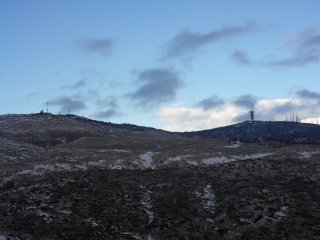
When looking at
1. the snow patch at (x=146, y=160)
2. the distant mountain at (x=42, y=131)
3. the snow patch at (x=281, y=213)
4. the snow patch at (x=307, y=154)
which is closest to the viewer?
the snow patch at (x=281, y=213)

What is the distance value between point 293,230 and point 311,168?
55.2ft

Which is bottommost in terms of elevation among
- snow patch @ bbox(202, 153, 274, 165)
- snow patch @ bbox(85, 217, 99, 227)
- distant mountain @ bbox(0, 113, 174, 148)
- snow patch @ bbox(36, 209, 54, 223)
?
snow patch @ bbox(85, 217, 99, 227)

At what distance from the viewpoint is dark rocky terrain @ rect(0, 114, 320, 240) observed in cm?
3155

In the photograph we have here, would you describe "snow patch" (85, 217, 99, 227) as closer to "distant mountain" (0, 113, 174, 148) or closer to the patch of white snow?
the patch of white snow

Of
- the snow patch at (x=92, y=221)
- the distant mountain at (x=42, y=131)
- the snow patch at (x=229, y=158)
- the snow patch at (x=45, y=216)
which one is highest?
the distant mountain at (x=42, y=131)

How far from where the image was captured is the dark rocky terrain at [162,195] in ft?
104

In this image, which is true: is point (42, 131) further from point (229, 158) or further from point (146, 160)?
point (229, 158)

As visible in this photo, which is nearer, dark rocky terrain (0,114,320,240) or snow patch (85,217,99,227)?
dark rocky terrain (0,114,320,240)

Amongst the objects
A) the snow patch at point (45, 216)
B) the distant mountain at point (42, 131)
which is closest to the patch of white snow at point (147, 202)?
the snow patch at point (45, 216)

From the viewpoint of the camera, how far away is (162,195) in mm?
39281

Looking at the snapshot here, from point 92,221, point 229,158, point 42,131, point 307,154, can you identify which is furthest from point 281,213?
point 42,131

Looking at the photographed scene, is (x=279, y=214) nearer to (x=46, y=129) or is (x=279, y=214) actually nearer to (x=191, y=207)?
(x=191, y=207)

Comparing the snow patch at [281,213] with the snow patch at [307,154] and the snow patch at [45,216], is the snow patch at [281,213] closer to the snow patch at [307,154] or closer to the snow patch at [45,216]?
the snow patch at [45,216]

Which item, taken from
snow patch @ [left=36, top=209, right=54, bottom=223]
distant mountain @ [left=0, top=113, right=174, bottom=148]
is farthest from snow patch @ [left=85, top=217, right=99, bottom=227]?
distant mountain @ [left=0, top=113, right=174, bottom=148]
